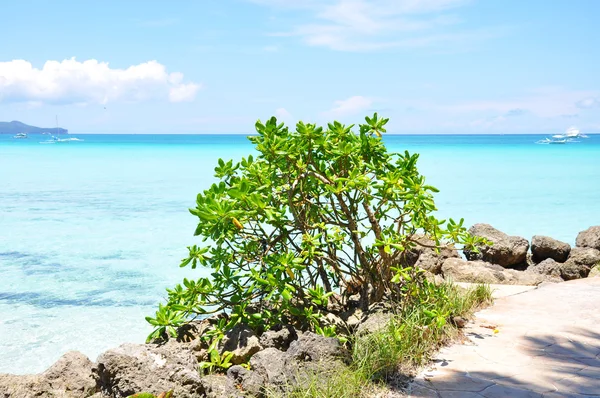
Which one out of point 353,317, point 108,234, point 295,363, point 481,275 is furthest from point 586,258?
point 108,234

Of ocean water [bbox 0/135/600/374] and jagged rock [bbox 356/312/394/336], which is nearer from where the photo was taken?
jagged rock [bbox 356/312/394/336]

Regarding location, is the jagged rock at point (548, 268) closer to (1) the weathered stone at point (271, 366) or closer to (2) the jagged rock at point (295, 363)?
(2) the jagged rock at point (295, 363)

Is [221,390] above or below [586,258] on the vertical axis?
below

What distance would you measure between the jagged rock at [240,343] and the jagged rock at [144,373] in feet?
2.78

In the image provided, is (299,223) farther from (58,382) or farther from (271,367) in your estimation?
(58,382)

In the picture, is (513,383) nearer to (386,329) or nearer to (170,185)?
(386,329)

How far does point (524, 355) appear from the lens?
5.09 meters

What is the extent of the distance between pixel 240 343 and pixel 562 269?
6.24 meters

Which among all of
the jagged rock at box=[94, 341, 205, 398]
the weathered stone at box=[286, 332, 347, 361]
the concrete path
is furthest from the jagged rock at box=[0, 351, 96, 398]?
the concrete path

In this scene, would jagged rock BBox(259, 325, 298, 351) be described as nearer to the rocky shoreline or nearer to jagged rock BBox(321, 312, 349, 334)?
the rocky shoreline

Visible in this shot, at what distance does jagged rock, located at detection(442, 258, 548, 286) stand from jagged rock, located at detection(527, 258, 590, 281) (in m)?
0.48

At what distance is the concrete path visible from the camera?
14.4ft

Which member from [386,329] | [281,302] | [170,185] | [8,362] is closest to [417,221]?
[386,329]

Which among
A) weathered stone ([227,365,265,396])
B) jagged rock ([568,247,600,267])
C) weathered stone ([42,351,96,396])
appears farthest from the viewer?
jagged rock ([568,247,600,267])
